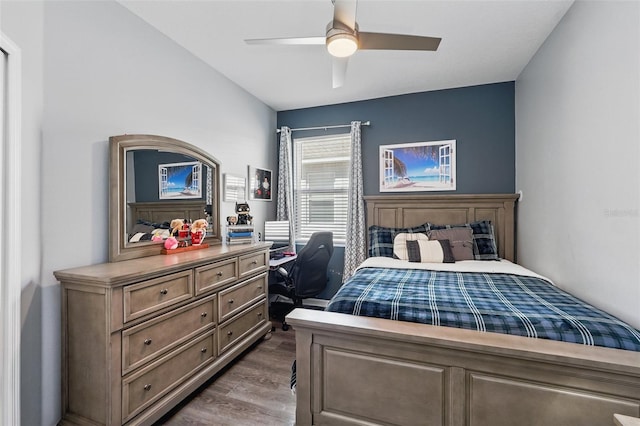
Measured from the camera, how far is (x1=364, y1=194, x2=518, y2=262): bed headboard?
320 cm

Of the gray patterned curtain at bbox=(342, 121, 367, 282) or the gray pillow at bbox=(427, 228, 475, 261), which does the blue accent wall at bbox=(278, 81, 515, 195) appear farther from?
the gray pillow at bbox=(427, 228, 475, 261)

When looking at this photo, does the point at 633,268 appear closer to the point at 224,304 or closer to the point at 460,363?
the point at 460,363

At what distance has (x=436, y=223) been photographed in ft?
11.2

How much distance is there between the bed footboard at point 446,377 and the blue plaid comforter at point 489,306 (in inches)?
2.7

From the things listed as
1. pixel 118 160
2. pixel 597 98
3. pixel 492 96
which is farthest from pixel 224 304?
pixel 492 96

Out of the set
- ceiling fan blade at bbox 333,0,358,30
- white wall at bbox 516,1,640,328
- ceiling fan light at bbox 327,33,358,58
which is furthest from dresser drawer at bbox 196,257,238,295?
white wall at bbox 516,1,640,328

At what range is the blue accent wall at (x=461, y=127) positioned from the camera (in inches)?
129

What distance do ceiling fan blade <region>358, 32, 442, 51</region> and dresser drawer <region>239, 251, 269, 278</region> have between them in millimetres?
1908

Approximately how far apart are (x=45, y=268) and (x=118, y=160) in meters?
0.75

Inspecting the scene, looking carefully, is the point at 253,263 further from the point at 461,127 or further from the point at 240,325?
the point at 461,127

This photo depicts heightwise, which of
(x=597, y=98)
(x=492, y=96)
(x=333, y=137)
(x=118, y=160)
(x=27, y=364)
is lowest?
(x=27, y=364)

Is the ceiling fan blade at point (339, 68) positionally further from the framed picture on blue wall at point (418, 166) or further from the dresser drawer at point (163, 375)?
the dresser drawer at point (163, 375)

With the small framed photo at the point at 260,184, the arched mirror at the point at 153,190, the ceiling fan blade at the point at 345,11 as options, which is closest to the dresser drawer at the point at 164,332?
the arched mirror at the point at 153,190

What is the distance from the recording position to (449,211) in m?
3.38
